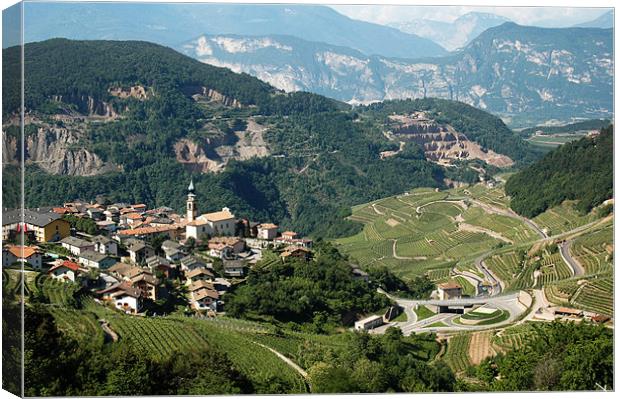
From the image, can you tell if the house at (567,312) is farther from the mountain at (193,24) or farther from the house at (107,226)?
the mountain at (193,24)

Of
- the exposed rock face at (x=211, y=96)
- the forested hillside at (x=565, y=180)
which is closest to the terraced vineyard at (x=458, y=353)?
the forested hillside at (x=565, y=180)

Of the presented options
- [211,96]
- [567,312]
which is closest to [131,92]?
[211,96]

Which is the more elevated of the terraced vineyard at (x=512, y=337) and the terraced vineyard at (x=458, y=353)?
the terraced vineyard at (x=512, y=337)

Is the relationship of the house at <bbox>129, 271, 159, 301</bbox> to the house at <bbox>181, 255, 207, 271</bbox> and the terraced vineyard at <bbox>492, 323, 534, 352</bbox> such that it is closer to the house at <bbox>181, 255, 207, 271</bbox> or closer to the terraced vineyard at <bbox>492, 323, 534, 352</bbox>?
the house at <bbox>181, 255, 207, 271</bbox>

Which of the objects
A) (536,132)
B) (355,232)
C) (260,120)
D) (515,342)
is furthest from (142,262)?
(536,132)

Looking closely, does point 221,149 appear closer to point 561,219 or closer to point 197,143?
point 197,143

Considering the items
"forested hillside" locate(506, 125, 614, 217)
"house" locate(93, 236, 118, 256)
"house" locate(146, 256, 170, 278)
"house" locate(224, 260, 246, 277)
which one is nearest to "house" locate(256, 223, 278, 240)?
"house" locate(224, 260, 246, 277)

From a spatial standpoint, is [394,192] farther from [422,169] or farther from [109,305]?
[109,305]
